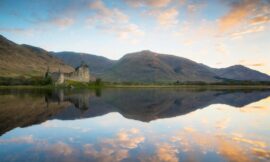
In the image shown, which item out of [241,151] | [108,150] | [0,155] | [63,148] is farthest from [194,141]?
[0,155]

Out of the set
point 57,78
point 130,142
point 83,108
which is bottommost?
point 83,108

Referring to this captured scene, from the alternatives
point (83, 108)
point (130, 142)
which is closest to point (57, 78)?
point (83, 108)

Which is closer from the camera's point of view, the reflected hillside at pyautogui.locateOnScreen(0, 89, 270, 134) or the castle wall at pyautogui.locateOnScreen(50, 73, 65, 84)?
the reflected hillside at pyautogui.locateOnScreen(0, 89, 270, 134)

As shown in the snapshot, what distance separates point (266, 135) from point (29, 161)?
20.7m

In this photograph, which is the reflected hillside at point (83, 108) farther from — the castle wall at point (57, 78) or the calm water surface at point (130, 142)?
the castle wall at point (57, 78)

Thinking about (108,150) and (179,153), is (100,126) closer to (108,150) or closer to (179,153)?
(108,150)

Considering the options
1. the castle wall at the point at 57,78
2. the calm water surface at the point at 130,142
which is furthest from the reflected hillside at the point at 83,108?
the castle wall at the point at 57,78

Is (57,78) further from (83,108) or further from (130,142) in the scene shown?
(130,142)

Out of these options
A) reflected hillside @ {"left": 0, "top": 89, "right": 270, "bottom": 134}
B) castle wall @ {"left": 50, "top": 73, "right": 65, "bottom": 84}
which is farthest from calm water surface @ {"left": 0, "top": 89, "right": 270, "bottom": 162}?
castle wall @ {"left": 50, "top": 73, "right": 65, "bottom": 84}

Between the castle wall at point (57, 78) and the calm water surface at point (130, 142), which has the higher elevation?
the castle wall at point (57, 78)

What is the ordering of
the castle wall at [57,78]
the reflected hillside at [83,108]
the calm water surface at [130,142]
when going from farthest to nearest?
the castle wall at [57,78]
the reflected hillside at [83,108]
the calm water surface at [130,142]

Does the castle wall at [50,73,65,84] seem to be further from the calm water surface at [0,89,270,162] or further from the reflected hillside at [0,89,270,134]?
the calm water surface at [0,89,270,162]

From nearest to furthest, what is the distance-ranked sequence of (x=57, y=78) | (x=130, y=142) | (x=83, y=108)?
(x=130, y=142)
(x=83, y=108)
(x=57, y=78)

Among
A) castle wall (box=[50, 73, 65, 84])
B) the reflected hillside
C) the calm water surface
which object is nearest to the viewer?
the calm water surface
